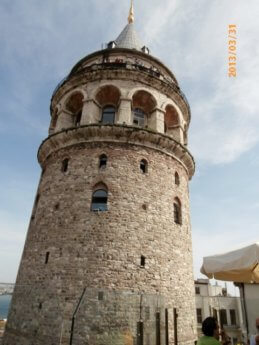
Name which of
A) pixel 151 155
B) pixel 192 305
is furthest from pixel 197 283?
pixel 151 155

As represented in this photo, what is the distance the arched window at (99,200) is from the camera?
1187 centimetres

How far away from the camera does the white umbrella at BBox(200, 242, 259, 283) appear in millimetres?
6449

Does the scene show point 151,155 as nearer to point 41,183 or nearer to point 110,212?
point 110,212

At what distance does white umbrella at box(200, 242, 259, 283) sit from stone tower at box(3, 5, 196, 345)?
3.49m

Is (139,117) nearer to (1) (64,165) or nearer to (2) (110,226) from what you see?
(1) (64,165)

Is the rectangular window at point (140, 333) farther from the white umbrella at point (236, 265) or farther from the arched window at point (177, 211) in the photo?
the arched window at point (177, 211)

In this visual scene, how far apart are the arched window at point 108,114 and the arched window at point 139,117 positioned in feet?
3.95

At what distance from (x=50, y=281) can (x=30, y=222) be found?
4.01m

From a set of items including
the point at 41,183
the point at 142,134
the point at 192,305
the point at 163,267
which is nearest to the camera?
the point at 163,267

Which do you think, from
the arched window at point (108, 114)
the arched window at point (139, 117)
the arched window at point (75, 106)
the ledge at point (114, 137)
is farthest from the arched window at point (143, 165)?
the arched window at point (75, 106)

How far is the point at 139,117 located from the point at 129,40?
857cm

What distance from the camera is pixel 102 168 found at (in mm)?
12695

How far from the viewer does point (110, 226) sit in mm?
11320

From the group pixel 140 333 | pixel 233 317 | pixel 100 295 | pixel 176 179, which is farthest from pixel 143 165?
pixel 233 317
